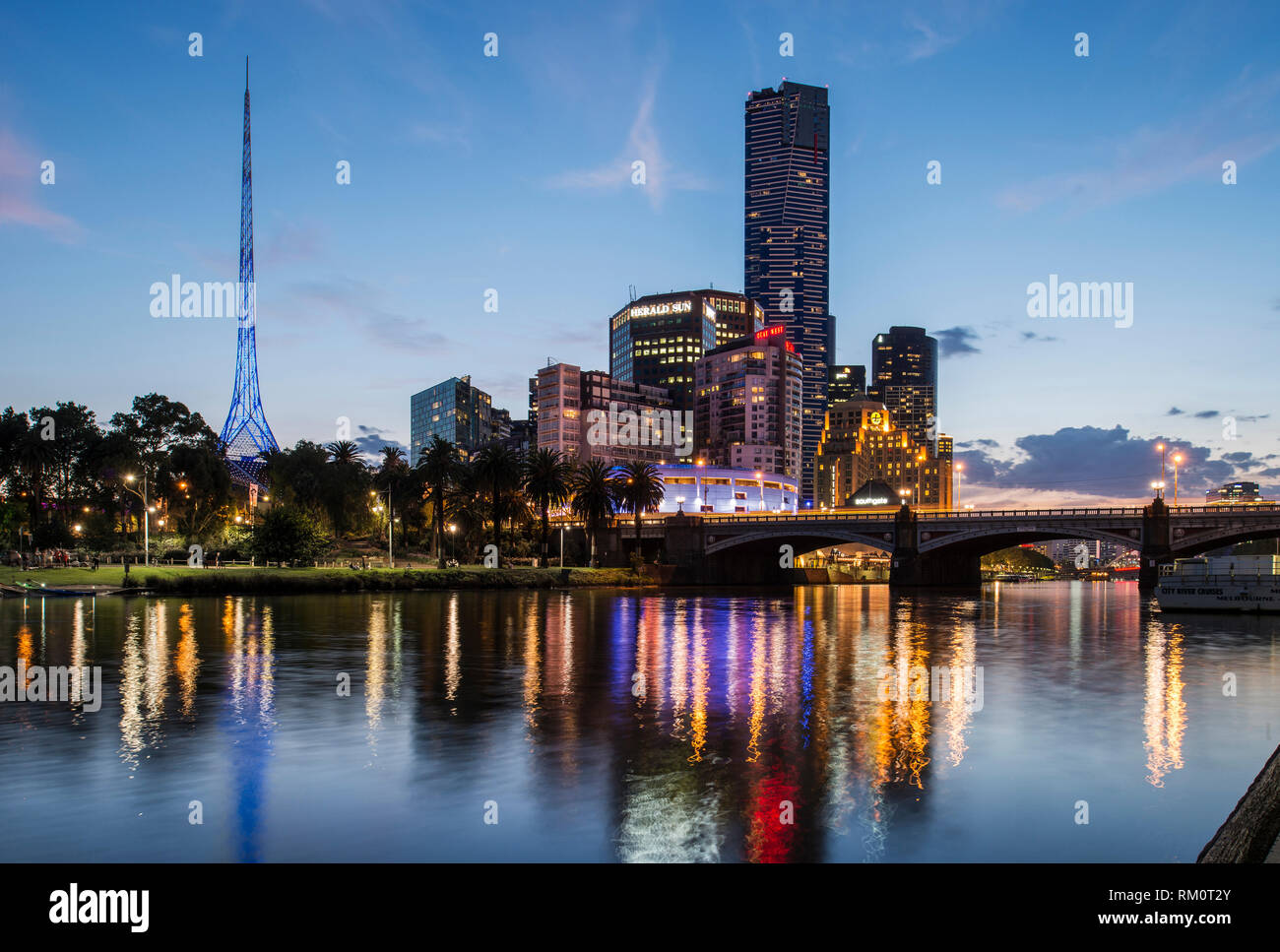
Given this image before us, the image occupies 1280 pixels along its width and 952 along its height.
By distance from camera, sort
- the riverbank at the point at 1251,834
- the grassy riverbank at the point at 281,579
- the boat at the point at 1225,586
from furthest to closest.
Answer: the grassy riverbank at the point at 281,579, the boat at the point at 1225,586, the riverbank at the point at 1251,834

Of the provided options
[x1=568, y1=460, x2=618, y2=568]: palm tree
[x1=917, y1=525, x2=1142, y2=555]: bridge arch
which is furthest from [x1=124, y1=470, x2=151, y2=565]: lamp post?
[x1=917, y1=525, x2=1142, y2=555]: bridge arch

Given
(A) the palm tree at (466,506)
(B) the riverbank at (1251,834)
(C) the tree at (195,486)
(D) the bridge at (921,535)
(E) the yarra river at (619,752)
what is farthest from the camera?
(A) the palm tree at (466,506)

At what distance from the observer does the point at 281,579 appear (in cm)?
7319

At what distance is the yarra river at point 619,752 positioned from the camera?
11469mm

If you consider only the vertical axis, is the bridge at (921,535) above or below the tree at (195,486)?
below

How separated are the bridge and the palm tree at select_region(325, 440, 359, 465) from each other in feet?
121

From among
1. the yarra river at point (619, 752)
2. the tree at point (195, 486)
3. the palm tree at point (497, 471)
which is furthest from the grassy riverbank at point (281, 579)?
the yarra river at point (619, 752)

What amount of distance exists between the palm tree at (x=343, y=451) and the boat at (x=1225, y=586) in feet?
315

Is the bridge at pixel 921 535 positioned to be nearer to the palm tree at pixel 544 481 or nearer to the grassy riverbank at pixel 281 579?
the palm tree at pixel 544 481

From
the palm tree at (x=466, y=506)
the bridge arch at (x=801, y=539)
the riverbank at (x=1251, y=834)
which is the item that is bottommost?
the bridge arch at (x=801, y=539)

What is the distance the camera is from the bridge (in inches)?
3679

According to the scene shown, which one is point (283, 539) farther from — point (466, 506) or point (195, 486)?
point (466, 506)
